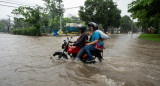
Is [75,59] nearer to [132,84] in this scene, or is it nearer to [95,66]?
[95,66]

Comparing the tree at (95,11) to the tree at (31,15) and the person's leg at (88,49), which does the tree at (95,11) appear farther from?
the person's leg at (88,49)

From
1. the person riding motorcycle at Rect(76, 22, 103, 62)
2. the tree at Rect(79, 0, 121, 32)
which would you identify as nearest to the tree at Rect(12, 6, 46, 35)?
the tree at Rect(79, 0, 121, 32)

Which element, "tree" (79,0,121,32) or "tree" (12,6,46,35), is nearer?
"tree" (12,6,46,35)

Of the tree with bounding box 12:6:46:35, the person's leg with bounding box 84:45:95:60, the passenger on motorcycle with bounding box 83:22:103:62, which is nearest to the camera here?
the passenger on motorcycle with bounding box 83:22:103:62

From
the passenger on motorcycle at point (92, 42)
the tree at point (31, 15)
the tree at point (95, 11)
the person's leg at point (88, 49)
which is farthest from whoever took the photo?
the tree at point (95, 11)

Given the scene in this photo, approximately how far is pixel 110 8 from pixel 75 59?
4214cm

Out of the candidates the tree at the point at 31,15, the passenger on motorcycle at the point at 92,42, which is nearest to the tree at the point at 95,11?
the tree at the point at 31,15

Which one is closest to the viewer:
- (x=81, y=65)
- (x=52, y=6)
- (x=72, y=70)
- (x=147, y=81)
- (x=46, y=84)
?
(x=46, y=84)

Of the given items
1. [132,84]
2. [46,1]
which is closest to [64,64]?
[132,84]

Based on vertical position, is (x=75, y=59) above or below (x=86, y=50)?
below

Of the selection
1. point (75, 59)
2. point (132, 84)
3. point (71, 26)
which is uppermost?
point (71, 26)

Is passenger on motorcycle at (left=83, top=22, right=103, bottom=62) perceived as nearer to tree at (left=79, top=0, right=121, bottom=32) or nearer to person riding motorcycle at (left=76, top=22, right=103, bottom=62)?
person riding motorcycle at (left=76, top=22, right=103, bottom=62)

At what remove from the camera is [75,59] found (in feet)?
15.3

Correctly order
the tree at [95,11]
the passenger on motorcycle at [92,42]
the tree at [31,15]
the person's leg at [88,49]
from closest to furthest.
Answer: the passenger on motorcycle at [92,42]
the person's leg at [88,49]
the tree at [31,15]
the tree at [95,11]
